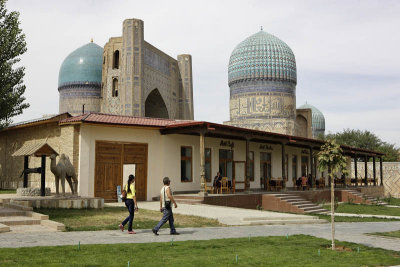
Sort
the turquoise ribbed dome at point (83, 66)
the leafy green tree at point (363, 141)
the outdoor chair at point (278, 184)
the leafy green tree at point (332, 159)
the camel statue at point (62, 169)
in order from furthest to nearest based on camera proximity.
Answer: the leafy green tree at point (363, 141), the turquoise ribbed dome at point (83, 66), the outdoor chair at point (278, 184), the camel statue at point (62, 169), the leafy green tree at point (332, 159)

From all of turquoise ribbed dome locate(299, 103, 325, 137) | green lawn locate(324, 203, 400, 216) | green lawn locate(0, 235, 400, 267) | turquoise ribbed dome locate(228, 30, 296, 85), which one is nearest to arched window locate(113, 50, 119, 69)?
green lawn locate(324, 203, 400, 216)

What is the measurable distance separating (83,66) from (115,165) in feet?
90.4

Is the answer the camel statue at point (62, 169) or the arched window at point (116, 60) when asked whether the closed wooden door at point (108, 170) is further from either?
the arched window at point (116, 60)

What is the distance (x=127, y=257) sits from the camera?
6727 millimetres

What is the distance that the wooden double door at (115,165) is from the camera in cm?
1762

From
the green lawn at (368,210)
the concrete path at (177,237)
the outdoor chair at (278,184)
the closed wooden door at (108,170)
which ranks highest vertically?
the closed wooden door at (108,170)

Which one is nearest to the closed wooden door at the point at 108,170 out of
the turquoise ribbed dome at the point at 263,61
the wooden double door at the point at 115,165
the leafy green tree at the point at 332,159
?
the wooden double door at the point at 115,165

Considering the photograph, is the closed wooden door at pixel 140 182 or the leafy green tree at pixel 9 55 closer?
the leafy green tree at pixel 9 55

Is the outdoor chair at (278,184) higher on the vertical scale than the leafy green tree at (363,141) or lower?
lower

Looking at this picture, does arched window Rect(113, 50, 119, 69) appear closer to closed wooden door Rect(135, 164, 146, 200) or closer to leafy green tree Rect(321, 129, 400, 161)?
closed wooden door Rect(135, 164, 146, 200)

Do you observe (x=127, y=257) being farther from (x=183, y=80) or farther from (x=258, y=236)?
(x=183, y=80)

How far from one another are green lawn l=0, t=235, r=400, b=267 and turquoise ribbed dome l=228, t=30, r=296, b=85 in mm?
41211

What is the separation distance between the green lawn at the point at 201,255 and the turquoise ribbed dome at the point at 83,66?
3701 cm

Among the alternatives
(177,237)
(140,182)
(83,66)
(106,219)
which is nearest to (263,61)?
(83,66)
